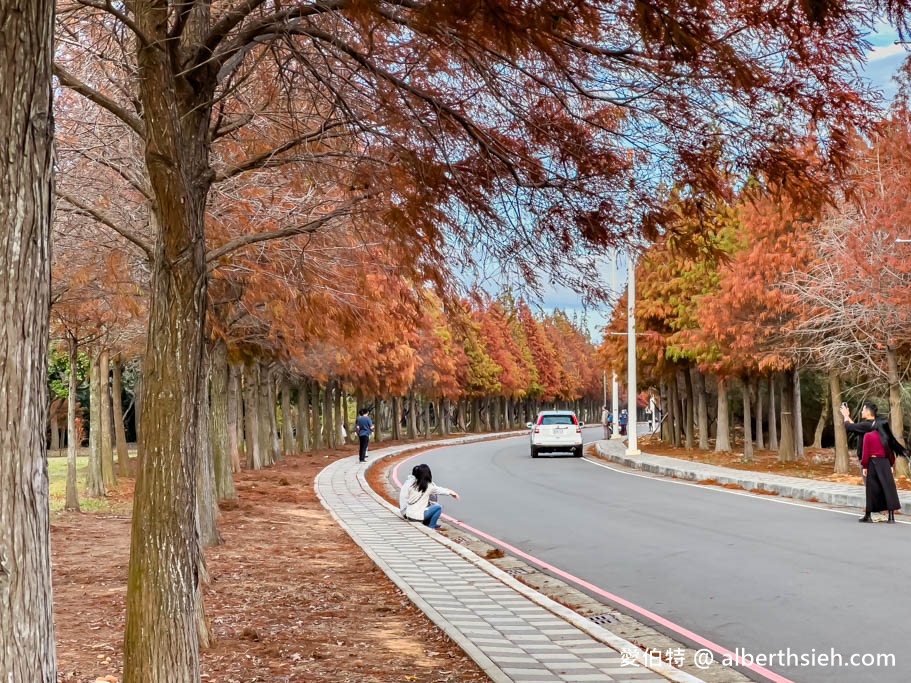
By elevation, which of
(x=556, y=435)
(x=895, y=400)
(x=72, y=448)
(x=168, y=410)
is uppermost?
(x=168, y=410)

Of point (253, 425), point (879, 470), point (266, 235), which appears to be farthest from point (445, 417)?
point (266, 235)

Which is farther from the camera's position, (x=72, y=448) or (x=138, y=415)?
(x=138, y=415)

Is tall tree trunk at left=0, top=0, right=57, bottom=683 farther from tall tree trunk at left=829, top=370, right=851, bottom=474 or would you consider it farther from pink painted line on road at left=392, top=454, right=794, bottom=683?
tall tree trunk at left=829, top=370, right=851, bottom=474

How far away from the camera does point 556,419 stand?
135ft

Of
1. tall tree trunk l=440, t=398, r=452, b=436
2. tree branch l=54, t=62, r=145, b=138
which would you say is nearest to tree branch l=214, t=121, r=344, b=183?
tree branch l=54, t=62, r=145, b=138

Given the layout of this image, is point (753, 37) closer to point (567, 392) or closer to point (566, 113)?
point (566, 113)

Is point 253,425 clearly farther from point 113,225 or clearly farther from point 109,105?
point 109,105

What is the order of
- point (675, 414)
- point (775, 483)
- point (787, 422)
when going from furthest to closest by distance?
1. point (675, 414)
2. point (787, 422)
3. point (775, 483)

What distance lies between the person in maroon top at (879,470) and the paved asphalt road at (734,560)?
1.46 feet

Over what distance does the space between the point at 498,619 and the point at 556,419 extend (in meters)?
32.2

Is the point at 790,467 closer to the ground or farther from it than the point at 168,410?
closer to the ground

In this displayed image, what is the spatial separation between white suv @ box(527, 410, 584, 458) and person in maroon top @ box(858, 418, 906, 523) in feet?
77.2

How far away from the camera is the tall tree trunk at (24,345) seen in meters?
3.89

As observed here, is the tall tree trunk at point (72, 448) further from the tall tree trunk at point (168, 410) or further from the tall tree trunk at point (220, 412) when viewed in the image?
the tall tree trunk at point (168, 410)
